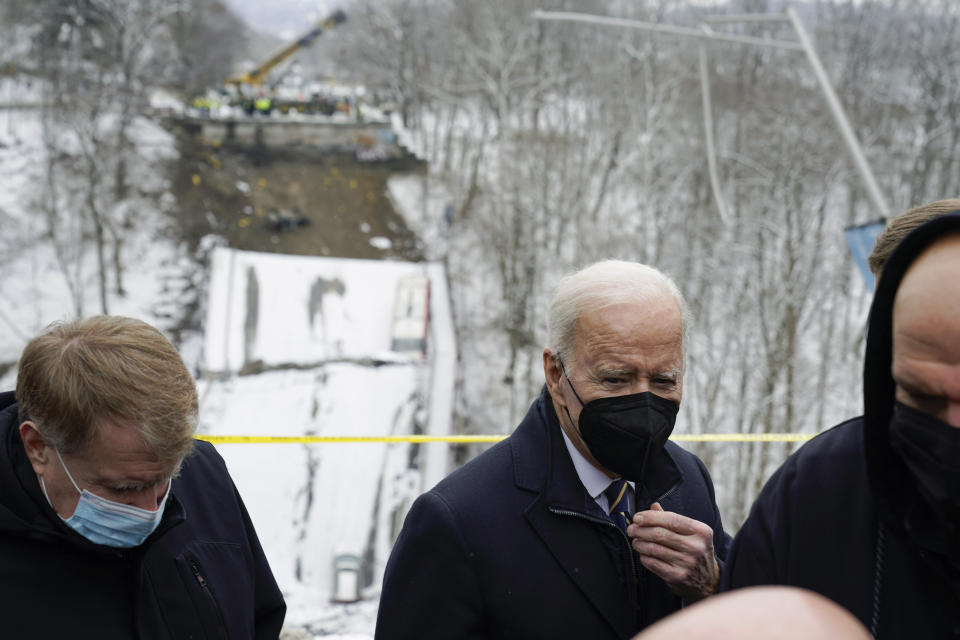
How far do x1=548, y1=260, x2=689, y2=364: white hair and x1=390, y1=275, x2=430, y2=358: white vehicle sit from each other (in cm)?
2051

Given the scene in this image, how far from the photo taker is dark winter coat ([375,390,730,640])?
222cm

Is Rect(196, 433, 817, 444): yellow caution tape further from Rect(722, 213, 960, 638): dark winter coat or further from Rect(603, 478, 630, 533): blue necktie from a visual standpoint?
Rect(722, 213, 960, 638): dark winter coat

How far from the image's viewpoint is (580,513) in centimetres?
229

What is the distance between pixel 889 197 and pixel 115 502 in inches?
1183

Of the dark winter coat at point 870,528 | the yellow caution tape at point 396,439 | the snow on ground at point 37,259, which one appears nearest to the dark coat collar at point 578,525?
the dark winter coat at point 870,528

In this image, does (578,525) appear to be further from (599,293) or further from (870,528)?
(870,528)

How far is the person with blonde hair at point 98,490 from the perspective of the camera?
213 cm

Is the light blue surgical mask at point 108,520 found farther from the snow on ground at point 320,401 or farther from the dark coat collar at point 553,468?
the snow on ground at point 320,401

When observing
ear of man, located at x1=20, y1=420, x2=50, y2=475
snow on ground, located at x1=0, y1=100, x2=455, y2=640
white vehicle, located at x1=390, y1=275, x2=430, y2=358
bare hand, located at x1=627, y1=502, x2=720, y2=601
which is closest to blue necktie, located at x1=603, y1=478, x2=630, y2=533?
bare hand, located at x1=627, y1=502, x2=720, y2=601

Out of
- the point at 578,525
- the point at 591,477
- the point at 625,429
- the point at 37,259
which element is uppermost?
the point at 625,429

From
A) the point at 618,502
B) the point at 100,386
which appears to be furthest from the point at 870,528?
the point at 100,386

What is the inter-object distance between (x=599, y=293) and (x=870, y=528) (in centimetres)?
98

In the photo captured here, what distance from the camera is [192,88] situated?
138 feet

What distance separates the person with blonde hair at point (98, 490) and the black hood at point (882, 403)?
1718 mm
